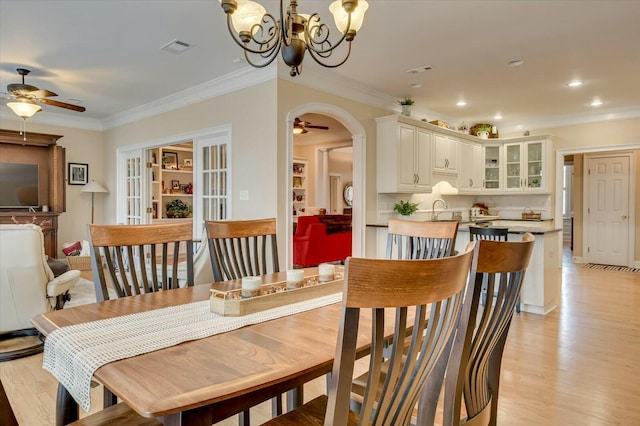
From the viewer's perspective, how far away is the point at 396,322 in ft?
2.95

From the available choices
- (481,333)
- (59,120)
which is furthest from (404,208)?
(59,120)

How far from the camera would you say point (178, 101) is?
537cm

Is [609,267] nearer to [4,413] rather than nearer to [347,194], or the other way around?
[347,194]

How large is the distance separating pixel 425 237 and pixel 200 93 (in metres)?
3.79

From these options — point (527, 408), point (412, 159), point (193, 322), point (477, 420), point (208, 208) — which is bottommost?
→ point (527, 408)

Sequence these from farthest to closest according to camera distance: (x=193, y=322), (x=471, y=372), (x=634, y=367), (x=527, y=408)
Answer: (x=634, y=367)
(x=527, y=408)
(x=193, y=322)
(x=471, y=372)

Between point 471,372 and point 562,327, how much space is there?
10.4 feet

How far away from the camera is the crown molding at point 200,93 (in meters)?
4.25

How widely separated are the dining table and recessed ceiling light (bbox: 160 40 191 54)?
2846 mm

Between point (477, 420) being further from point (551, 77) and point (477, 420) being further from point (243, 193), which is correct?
point (551, 77)

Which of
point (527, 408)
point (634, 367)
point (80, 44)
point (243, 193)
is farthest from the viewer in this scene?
point (243, 193)

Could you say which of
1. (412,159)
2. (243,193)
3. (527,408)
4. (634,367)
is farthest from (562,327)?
(243,193)

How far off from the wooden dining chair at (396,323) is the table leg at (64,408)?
1.01 meters

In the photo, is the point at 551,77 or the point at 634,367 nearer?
the point at 634,367
